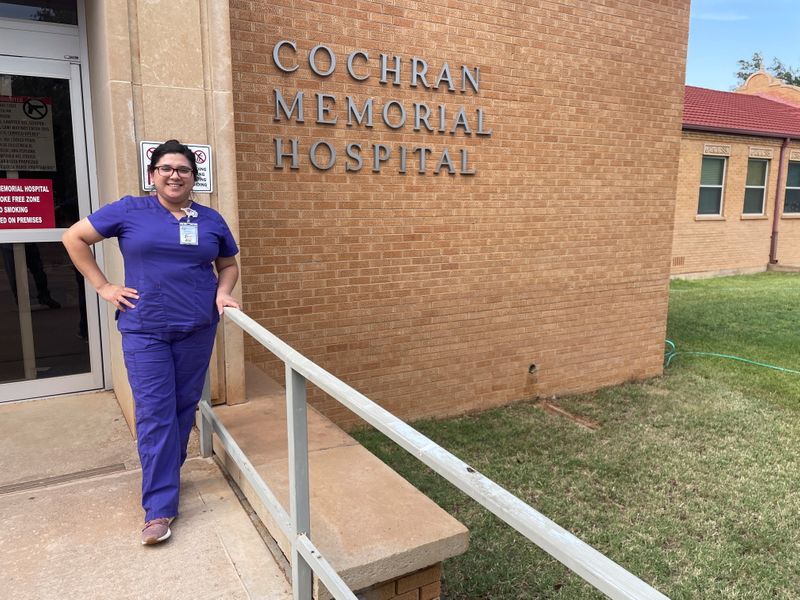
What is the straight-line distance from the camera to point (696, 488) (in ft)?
17.0

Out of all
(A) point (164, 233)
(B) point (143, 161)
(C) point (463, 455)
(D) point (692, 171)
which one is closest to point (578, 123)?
(C) point (463, 455)

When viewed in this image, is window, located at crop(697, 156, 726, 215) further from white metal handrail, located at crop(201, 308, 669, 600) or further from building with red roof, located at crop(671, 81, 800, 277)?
white metal handrail, located at crop(201, 308, 669, 600)

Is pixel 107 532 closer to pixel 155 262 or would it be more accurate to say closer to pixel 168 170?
pixel 155 262

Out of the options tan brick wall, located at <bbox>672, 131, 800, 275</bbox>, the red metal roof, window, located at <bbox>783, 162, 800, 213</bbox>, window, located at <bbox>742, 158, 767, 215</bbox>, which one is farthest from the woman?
window, located at <bbox>783, 162, 800, 213</bbox>

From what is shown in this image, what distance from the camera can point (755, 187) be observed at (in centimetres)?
1897

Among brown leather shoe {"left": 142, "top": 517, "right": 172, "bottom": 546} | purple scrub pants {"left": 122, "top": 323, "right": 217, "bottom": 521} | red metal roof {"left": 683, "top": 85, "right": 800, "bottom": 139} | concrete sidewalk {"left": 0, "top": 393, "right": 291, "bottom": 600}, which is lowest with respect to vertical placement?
concrete sidewalk {"left": 0, "top": 393, "right": 291, "bottom": 600}

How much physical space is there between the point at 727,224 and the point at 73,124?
18.0 meters

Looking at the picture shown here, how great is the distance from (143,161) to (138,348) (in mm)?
1274

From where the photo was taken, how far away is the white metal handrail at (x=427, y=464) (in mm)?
1014

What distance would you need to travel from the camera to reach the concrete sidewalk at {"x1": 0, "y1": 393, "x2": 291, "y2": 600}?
2.30 metres

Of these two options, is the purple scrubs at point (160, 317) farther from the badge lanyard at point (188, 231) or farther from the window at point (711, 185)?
the window at point (711, 185)

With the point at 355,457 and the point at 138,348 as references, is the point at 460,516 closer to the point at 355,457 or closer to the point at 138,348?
the point at 355,457

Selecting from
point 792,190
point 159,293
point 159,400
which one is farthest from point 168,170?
point 792,190

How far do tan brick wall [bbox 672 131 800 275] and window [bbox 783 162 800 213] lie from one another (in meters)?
A: 0.46
